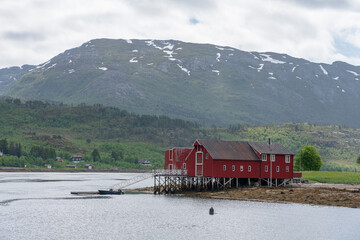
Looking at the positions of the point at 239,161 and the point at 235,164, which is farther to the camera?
the point at 239,161

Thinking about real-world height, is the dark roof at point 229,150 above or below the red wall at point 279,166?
above

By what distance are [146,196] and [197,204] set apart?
19560 mm

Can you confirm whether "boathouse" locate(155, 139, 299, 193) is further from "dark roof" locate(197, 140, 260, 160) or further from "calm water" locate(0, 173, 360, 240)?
"calm water" locate(0, 173, 360, 240)

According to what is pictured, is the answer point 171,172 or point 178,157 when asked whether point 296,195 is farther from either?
point 178,157

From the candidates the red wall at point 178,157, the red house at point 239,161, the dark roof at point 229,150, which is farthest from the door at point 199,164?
the red wall at point 178,157

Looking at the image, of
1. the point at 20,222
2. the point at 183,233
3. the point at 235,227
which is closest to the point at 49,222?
the point at 20,222

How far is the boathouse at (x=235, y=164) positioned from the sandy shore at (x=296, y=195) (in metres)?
3.46

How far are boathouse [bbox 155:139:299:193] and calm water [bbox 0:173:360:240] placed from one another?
33.1 ft

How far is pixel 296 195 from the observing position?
309 ft

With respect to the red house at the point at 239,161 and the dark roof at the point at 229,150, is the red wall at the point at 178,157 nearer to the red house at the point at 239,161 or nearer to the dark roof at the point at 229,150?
the red house at the point at 239,161

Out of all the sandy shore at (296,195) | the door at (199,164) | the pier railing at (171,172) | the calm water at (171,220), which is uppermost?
the door at (199,164)

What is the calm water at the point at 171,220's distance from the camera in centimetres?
6425

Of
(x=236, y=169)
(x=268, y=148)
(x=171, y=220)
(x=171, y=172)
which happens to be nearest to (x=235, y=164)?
(x=236, y=169)

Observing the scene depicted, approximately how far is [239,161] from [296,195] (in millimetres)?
15515
